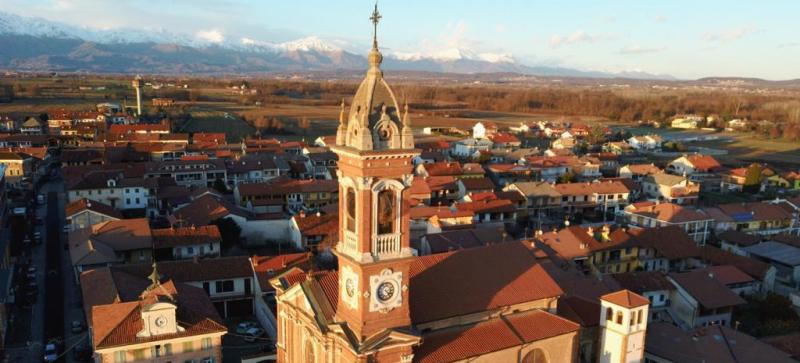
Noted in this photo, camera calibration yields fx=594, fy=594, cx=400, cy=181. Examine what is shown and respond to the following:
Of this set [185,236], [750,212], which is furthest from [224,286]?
[750,212]

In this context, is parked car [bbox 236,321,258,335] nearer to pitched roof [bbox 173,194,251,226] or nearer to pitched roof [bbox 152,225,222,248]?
pitched roof [bbox 152,225,222,248]

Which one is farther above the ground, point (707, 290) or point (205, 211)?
point (205, 211)

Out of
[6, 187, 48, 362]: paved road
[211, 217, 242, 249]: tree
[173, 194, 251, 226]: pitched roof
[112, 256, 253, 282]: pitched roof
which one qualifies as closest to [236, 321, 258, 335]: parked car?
[112, 256, 253, 282]: pitched roof

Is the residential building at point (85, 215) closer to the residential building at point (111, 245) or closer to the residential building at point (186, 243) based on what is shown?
the residential building at point (111, 245)

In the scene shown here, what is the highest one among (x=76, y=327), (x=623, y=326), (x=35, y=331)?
(x=623, y=326)

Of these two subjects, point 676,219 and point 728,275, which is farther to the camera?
point 676,219

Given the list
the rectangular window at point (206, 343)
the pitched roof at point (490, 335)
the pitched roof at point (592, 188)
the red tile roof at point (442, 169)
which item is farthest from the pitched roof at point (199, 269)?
the red tile roof at point (442, 169)

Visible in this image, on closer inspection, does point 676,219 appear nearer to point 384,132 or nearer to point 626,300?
point 626,300
